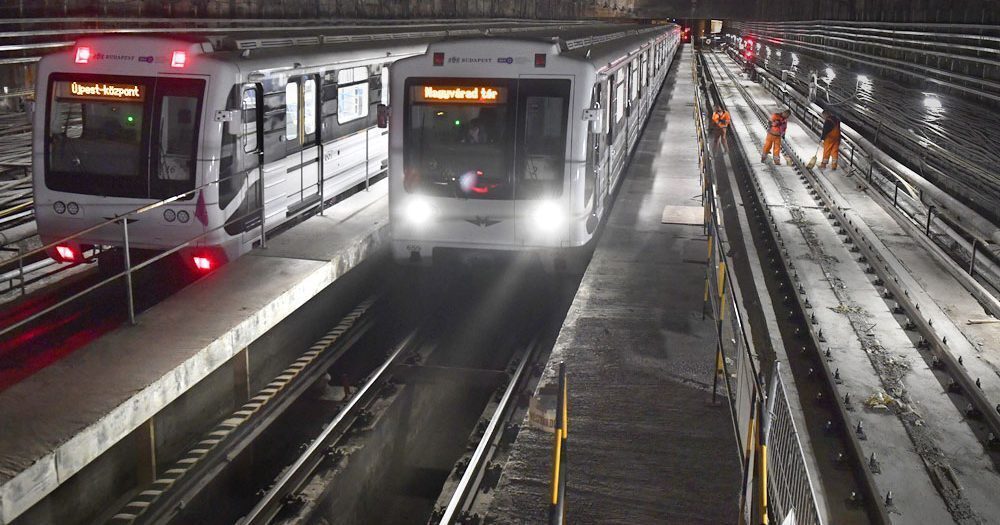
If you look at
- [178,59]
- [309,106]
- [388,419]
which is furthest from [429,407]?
[309,106]

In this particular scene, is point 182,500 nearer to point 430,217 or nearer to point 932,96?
point 430,217

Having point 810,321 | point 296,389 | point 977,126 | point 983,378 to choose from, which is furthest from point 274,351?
point 977,126

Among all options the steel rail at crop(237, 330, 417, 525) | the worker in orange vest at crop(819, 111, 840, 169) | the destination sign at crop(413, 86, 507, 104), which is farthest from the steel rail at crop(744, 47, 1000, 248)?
the steel rail at crop(237, 330, 417, 525)

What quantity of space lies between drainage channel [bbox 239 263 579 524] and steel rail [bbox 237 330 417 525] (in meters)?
0.01

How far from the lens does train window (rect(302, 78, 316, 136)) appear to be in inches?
515

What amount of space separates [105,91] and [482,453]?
600cm

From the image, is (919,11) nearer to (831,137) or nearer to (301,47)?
(831,137)

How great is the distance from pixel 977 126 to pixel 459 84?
930cm

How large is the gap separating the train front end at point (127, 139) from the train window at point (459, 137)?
7.65ft

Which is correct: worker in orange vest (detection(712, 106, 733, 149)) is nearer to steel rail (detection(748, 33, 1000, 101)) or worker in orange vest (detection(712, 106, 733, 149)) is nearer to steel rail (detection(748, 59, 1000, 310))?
steel rail (detection(748, 33, 1000, 101))

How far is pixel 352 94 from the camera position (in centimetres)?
1479

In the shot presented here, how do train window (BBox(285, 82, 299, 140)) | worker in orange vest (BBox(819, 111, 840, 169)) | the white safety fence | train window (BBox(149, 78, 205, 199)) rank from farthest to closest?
worker in orange vest (BBox(819, 111, 840, 169))
train window (BBox(285, 82, 299, 140))
train window (BBox(149, 78, 205, 199))
the white safety fence

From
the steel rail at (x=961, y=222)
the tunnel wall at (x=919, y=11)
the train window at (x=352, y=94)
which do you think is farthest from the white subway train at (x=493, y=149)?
the tunnel wall at (x=919, y=11)

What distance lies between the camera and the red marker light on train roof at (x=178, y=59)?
10.8m
